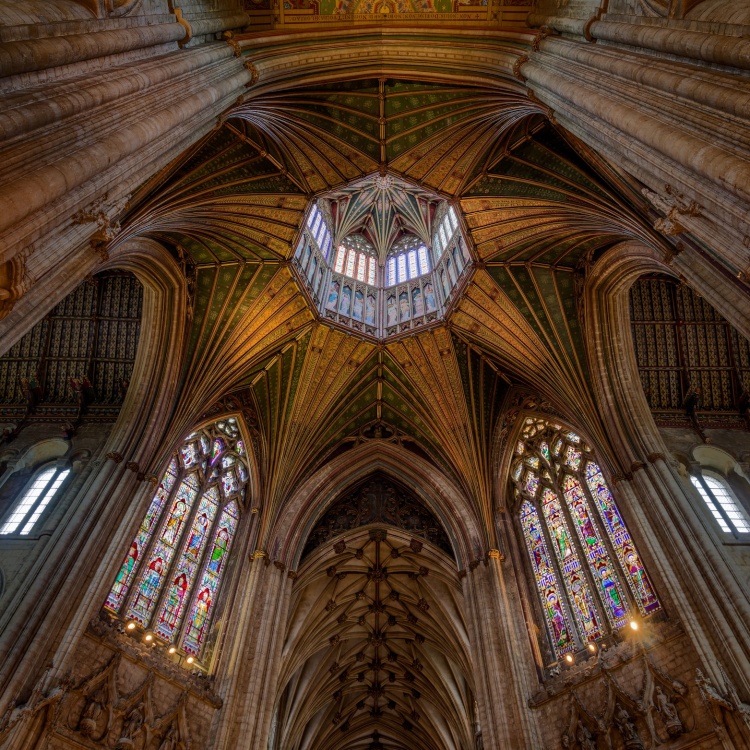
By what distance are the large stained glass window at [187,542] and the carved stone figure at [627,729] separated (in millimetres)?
9158

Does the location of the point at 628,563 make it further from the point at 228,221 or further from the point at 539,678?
the point at 228,221

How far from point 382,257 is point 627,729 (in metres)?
16.7

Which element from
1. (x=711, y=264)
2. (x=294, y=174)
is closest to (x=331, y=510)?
(x=294, y=174)

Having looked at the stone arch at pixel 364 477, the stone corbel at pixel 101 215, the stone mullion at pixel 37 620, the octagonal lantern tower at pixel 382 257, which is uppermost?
the octagonal lantern tower at pixel 382 257

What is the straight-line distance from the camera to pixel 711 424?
587 inches

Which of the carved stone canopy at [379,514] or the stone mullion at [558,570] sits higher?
the carved stone canopy at [379,514]

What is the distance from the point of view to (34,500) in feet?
42.0

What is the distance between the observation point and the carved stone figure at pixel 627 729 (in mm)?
10336

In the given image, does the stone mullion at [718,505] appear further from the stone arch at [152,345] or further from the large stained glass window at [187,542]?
the stone arch at [152,345]

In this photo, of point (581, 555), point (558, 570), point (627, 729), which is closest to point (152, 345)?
point (558, 570)

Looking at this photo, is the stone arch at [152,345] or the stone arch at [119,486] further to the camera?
the stone arch at [152,345]

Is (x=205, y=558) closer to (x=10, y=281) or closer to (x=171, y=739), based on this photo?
(x=171, y=739)

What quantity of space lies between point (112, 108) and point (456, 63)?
26.0 feet

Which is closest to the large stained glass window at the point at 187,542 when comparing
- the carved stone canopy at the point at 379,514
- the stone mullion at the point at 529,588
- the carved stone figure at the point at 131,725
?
the carved stone figure at the point at 131,725
